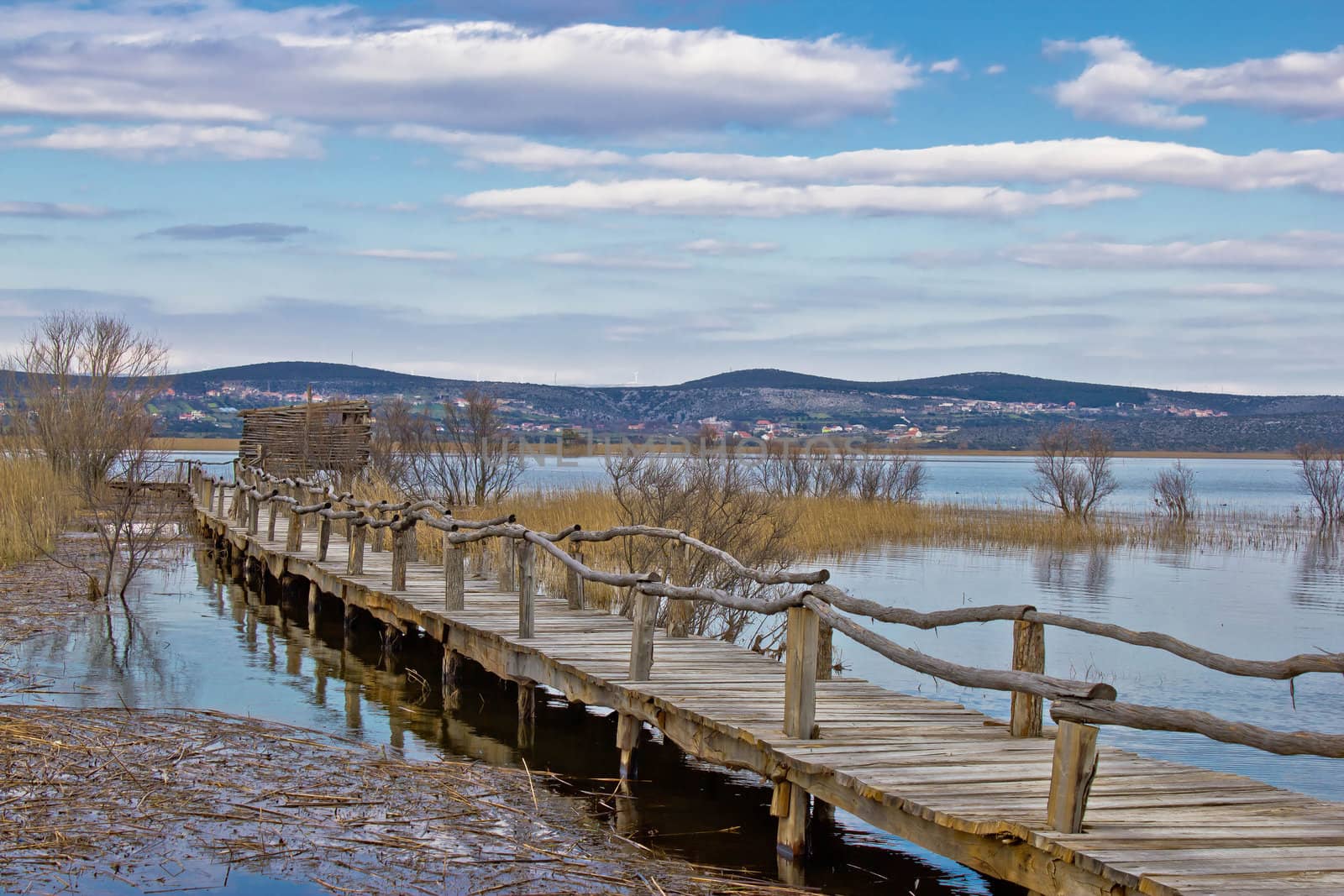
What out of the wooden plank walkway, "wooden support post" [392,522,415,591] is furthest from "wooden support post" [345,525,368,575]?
the wooden plank walkway

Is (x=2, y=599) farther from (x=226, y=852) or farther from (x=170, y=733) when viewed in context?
(x=226, y=852)

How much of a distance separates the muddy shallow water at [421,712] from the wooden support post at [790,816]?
5.0 inches

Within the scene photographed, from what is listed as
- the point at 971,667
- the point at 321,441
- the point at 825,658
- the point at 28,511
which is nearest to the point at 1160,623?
the point at 825,658

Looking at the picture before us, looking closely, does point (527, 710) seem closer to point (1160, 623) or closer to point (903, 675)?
point (903, 675)

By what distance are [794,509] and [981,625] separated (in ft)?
37.1

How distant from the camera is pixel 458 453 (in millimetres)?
37625

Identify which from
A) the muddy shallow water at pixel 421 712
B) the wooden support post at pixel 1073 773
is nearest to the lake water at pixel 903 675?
the muddy shallow water at pixel 421 712

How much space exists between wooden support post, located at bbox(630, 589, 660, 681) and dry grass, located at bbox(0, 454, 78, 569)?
593 inches

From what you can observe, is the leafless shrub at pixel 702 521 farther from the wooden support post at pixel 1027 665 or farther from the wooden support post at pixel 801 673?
the wooden support post at pixel 801 673

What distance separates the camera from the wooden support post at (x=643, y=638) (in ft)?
32.4

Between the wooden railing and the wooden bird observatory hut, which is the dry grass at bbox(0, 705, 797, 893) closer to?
the wooden railing

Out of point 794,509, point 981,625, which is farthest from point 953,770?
point 794,509

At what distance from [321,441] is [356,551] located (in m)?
19.6

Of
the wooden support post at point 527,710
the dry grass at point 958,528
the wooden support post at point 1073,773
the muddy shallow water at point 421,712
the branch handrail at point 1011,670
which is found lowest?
the muddy shallow water at point 421,712
